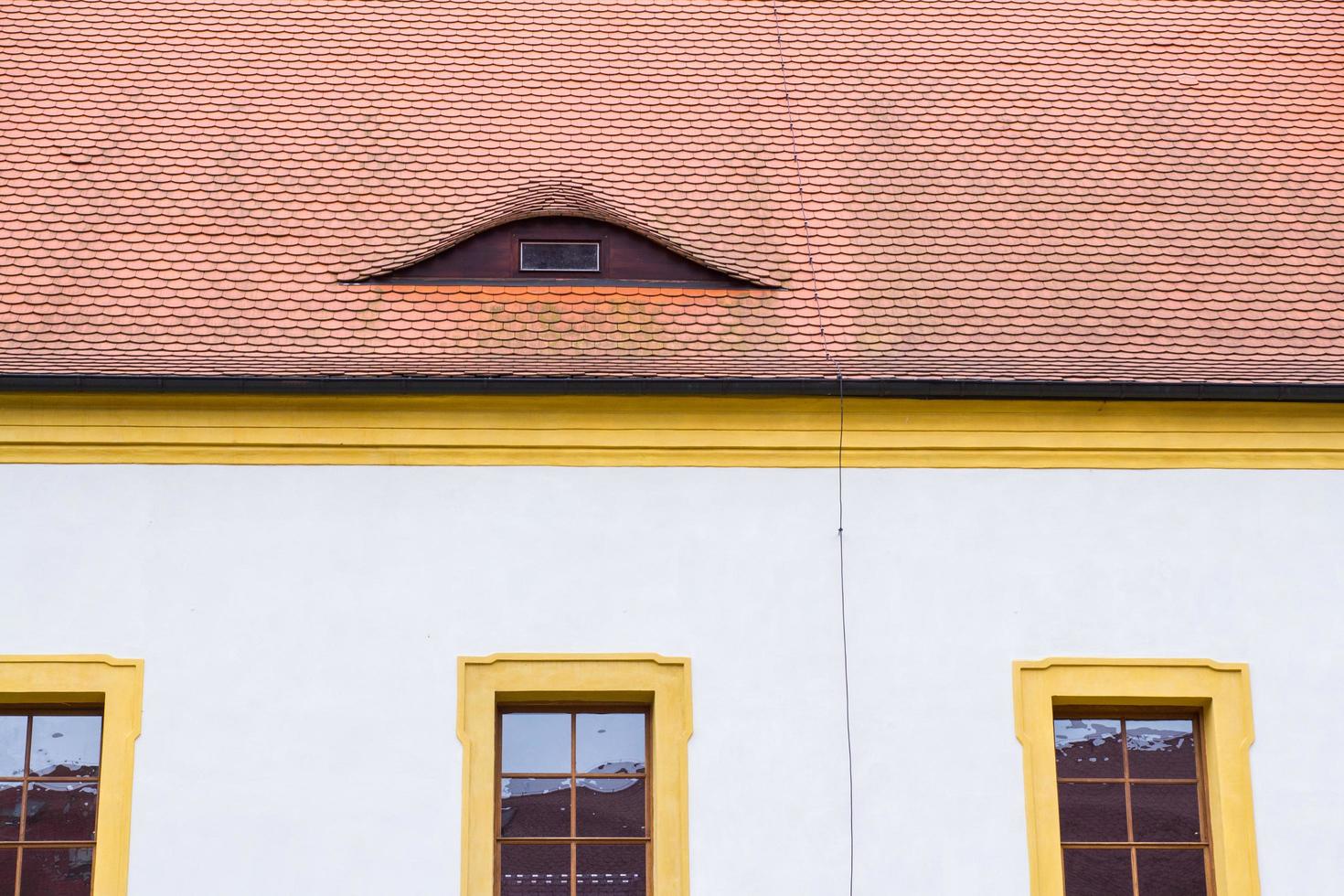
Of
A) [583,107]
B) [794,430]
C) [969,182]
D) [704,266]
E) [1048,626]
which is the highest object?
[583,107]

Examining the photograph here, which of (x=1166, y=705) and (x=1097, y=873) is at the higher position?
(x=1166, y=705)

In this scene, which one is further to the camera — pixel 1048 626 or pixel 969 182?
pixel 969 182

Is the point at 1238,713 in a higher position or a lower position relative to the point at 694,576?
lower

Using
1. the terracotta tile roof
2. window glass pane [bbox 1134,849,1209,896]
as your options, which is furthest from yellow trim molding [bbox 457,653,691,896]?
window glass pane [bbox 1134,849,1209,896]

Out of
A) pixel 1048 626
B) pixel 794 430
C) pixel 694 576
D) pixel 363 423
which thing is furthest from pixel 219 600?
pixel 1048 626

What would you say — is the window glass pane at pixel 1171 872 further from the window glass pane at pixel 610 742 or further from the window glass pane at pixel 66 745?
the window glass pane at pixel 66 745

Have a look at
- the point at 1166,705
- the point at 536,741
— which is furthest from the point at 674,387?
the point at 1166,705

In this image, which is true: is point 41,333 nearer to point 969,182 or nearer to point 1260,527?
point 969,182

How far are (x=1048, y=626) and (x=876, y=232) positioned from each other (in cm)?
288

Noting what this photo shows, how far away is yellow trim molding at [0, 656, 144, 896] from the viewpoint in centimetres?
902

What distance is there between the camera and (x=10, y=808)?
9.20 metres

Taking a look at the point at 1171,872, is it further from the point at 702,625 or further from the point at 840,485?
the point at 702,625

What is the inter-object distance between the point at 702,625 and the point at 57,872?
357 centimetres

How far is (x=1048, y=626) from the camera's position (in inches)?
376
